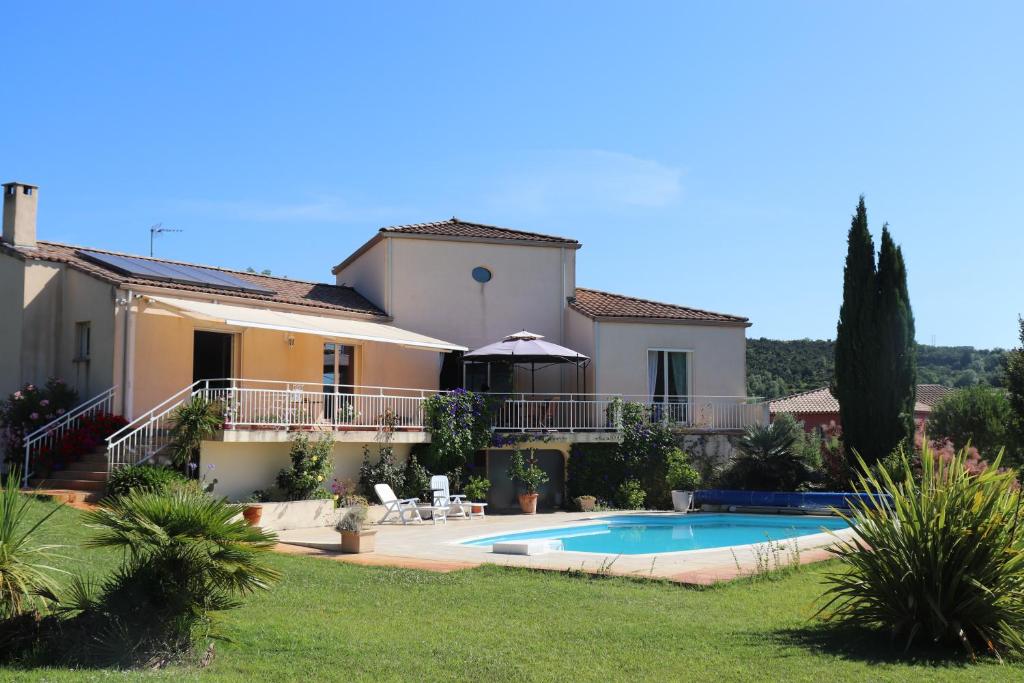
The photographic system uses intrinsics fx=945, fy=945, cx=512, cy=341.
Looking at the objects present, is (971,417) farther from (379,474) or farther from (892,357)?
(379,474)

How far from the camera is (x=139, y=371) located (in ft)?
68.5

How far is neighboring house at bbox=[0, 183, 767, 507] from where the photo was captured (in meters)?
20.4

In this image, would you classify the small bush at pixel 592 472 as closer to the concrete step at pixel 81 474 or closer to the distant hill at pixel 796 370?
the concrete step at pixel 81 474

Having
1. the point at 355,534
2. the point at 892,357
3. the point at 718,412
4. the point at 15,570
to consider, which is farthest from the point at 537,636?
the point at 718,412

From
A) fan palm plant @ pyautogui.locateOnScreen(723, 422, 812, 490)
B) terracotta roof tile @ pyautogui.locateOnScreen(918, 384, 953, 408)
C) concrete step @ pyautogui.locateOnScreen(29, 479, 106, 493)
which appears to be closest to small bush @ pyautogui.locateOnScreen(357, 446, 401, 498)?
concrete step @ pyautogui.locateOnScreen(29, 479, 106, 493)

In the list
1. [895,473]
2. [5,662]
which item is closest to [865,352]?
[895,473]

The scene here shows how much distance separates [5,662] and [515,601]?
17.1 ft

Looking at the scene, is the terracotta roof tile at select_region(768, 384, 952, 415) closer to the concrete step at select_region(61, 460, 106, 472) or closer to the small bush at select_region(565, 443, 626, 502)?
the small bush at select_region(565, 443, 626, 502)

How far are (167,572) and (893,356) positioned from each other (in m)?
22.3

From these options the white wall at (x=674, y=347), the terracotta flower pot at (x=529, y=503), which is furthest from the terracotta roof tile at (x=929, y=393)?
the terracotta flower pot at (x=529, y=503)

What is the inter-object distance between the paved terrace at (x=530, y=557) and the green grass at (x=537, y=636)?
0.81 meters

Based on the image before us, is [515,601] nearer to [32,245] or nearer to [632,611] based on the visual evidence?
[632,611]

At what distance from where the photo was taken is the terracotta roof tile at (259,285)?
21.1m

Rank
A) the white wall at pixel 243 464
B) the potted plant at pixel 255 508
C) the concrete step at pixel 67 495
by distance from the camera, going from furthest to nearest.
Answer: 1. the white wall at pixel 243 464
2. the potted plant at pixel 255 508
3. the concrete step at pixel 67 495
